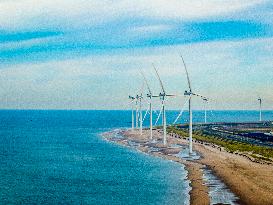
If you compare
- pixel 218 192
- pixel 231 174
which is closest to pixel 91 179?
pixel 231 174

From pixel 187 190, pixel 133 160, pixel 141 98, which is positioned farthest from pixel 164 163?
pixel 141 98

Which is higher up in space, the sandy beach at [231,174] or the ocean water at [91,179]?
the sandy beach at [231,174]

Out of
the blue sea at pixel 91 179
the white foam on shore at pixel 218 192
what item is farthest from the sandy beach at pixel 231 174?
the blue sea at pixel 91 179

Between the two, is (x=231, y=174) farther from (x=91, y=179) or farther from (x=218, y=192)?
(x=91, y=179)

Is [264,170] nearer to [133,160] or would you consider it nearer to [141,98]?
[133,160]

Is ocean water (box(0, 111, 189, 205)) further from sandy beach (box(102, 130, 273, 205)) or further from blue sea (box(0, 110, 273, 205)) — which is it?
sandy beach (box(102, 130, 273, 205))

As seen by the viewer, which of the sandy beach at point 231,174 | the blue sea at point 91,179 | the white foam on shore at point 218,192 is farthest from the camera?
the blue sea at point 91,179

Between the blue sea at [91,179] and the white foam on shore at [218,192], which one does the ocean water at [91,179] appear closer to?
the blue sea at [91,179]

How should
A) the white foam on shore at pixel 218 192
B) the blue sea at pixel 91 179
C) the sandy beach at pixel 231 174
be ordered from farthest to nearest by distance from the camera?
the blue sea at pixel 91 179 < the sandy beach at pixel 231 174 < the white foam on shore at pixel 218 192

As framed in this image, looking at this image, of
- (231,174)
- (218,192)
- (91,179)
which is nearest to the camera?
(218,192)

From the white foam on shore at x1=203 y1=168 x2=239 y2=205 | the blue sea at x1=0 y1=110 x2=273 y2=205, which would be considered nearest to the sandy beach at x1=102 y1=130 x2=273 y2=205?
the white foam on shore at x1=203 y1=168 x2=239 y2=205
